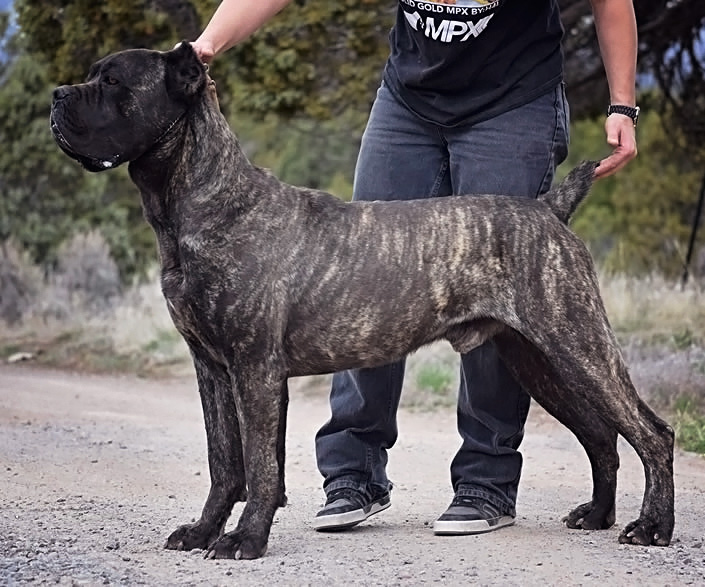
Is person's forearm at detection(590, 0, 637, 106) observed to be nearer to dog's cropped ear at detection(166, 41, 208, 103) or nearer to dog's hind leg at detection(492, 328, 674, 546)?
dog's hind leg at detection(492, 328, 674, 546)

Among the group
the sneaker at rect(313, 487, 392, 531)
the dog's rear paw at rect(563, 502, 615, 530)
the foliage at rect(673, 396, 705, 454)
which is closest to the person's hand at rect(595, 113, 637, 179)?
the dog's rear paw at rect(563, 502, 615, 530)

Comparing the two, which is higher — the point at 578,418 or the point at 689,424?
the point at 578,418

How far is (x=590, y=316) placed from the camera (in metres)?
4.82

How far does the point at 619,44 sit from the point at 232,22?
1.68m

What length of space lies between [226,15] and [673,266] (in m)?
13.5

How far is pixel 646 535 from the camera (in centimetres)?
473

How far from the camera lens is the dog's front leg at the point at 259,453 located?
4453mm

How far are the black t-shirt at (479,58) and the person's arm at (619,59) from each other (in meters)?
0.21

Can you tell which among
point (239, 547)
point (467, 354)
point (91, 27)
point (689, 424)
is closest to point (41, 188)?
point (91, 27)

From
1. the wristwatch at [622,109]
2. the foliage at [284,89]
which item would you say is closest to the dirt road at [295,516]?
the wristwatch at [622,109]

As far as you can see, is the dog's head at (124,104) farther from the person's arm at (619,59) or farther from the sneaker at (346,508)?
the person's arm at (619,59)

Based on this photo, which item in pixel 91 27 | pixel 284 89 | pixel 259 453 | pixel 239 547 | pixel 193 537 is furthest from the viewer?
pixel 91 27

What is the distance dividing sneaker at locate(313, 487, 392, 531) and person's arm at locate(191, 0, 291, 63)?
6.15 ft

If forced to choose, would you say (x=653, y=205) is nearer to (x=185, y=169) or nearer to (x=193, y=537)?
(x=185, y=169)
